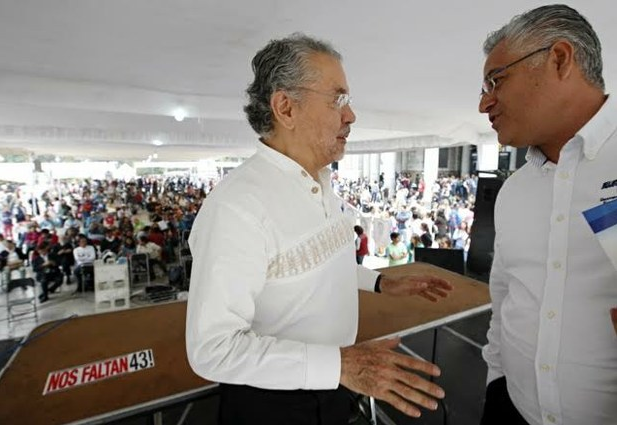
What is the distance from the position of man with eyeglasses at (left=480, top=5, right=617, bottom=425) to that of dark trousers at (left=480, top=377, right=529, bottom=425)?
127mm

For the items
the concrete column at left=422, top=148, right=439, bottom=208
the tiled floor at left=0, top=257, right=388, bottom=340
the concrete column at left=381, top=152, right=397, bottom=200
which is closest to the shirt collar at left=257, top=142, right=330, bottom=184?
the tiled floor at left=0, top=257, right=388, bottom=340

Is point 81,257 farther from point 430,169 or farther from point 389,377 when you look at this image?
point 430,169

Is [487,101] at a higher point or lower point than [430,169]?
lower

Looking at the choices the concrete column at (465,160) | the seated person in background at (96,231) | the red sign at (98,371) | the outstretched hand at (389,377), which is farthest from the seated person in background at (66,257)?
the concrete column at (465,160)

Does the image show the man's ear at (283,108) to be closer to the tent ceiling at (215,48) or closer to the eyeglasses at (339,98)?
the eyeglasses at (339,98)

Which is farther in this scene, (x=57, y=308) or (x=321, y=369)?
(x=57, y=308)

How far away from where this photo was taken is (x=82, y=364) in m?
1.75

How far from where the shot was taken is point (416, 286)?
1.39m

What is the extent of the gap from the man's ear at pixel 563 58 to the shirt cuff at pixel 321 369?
0.95 m

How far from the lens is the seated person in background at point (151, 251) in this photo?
7770 mm

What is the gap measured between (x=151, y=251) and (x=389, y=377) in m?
8.07

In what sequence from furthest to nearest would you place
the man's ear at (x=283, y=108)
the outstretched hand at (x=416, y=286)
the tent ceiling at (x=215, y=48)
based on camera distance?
the tent ceiling at (x=215, y=48) → the outstretched hand at (x=416, y=286) → the man's ear at (x=283, y=108)

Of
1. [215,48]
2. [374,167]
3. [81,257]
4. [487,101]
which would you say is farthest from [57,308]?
[374,167]

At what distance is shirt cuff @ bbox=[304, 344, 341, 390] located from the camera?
29.7 inches
